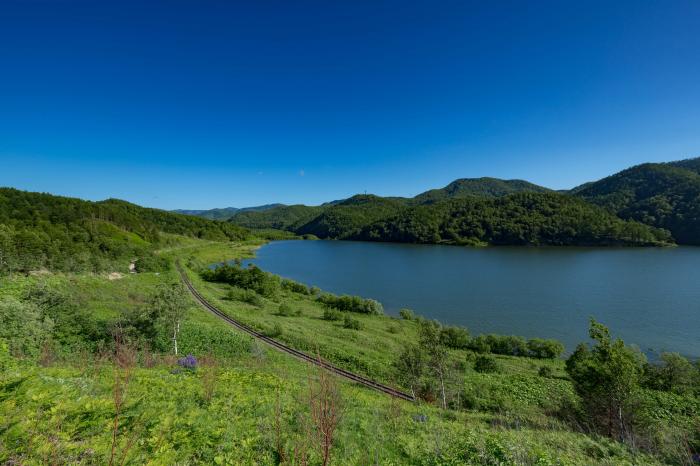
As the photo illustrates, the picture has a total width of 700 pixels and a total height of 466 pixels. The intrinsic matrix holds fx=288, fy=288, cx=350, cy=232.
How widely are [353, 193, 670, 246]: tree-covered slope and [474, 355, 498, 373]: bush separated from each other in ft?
440

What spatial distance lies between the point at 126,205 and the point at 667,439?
19868 cm

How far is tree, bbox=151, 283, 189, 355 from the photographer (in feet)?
62.8

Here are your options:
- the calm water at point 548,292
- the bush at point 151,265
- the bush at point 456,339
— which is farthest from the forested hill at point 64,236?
the bush at point 456,339

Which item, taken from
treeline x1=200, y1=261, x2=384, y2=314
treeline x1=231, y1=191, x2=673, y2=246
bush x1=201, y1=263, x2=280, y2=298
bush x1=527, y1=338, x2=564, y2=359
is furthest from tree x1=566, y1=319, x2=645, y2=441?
treeline x1=231, y1=191, x2=673, y2=246

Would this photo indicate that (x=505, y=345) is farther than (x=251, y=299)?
No

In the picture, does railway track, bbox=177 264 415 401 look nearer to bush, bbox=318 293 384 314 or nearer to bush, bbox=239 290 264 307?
bush, bbox=239 290 264 307

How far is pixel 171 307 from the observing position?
19578 mm

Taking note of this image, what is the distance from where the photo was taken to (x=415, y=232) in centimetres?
17800

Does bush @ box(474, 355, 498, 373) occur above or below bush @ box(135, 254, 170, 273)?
below

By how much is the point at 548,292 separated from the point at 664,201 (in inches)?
6123

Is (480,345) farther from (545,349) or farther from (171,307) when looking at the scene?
(171,307)

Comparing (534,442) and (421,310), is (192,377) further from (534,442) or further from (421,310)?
(421,310)

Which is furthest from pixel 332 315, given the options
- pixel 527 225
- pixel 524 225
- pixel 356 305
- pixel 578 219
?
pixel 578 219

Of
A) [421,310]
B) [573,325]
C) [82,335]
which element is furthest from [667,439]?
[421,310]
